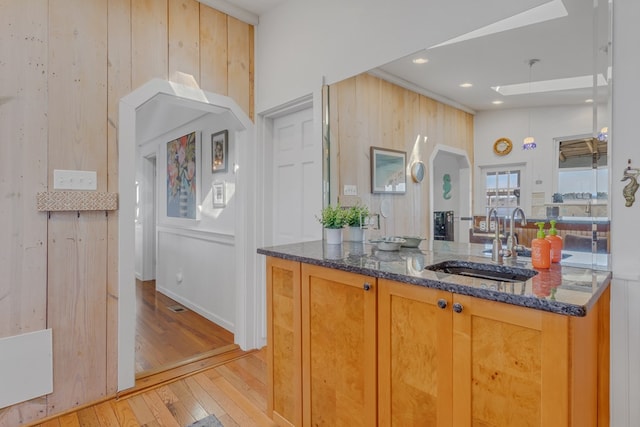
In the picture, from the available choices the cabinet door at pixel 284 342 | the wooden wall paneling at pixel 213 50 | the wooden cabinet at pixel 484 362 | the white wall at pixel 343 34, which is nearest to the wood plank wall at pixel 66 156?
the wooden wall paneling at pixel 213 50

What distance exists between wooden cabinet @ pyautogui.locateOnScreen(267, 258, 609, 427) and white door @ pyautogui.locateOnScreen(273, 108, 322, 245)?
2.73 feet

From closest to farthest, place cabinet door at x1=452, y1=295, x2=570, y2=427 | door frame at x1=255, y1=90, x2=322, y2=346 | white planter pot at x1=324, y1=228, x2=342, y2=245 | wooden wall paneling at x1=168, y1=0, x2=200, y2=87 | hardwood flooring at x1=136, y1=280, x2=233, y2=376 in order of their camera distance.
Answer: cabinet door at x1=452, y1=295, x2=570, y2=427, white planter pot at x1=324, y1=228, x2=342, y2=245, wooden wall paneling at x1=168, y1=0, x2=200, y2=87, hardwood flooring at x1=136, y1=280, x2=233, y2=376, door frame at x1=255, y1=90, x2=322, y2=346

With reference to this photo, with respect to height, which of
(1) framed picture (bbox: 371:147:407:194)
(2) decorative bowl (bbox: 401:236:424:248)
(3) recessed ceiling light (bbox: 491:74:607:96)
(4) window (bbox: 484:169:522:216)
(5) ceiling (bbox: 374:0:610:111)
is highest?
(5) ceiling (bbox: 374:0:610:111)

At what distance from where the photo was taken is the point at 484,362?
3.67 feet

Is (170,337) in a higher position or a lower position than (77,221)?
lower

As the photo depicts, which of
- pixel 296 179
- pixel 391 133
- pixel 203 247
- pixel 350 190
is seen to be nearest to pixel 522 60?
pixel 391 133

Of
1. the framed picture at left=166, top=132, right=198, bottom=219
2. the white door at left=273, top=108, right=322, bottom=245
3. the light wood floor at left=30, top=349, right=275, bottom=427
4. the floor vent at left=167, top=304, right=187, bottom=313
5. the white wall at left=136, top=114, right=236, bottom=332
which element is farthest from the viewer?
the framed picture at left=166, top=132, right=198, bottom=219

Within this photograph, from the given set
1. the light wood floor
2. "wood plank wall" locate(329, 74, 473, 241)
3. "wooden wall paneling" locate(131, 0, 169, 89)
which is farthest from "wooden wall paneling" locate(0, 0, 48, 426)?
"wood plank wall" locate(329, 74, 473, 241)

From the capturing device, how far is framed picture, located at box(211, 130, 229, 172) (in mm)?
3484

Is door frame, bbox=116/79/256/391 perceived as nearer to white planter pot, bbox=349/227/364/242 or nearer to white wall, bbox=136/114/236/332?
white wall, bbox=136/114/236/332

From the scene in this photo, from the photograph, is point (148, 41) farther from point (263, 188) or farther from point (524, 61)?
point (524, 61)

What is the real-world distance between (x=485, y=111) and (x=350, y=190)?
3.17 ft

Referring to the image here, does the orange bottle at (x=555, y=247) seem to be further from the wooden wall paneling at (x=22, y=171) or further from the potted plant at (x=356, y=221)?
the wooden wall paneling at (x=22, y=171)

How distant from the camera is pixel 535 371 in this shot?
1.02 m
